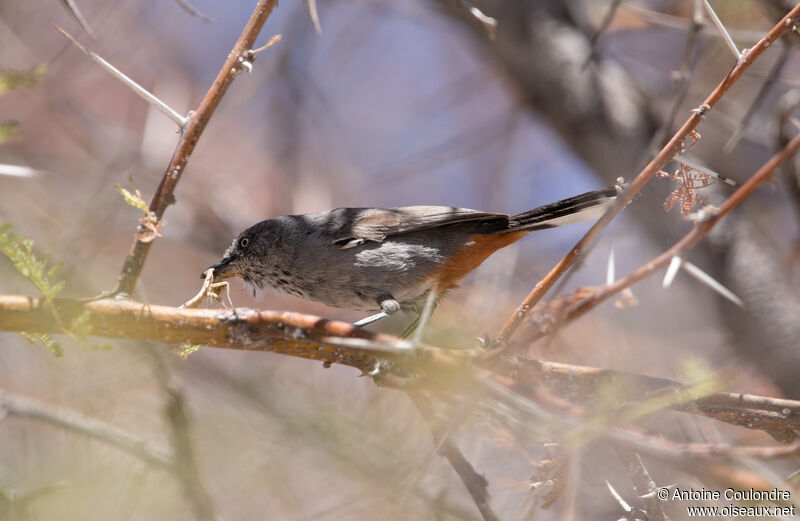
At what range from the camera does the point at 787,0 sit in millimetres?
3629

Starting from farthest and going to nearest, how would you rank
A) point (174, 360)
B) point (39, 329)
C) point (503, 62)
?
1. point (503, 62)
2. point (174, 360)
3. point (39, 329)

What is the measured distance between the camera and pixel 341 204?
671 centimetres

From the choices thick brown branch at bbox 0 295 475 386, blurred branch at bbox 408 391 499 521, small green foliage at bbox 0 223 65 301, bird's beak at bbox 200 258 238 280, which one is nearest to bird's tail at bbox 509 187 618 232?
blurred branch at bbox 408 391 499 521

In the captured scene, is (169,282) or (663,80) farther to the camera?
(663,80)

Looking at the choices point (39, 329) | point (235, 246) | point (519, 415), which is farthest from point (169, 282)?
point (519, 415)

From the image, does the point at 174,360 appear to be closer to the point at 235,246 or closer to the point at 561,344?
the point at 235,246

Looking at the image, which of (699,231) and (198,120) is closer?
(699,231)

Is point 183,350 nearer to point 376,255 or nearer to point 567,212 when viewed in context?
point 376,255

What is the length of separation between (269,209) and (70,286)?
2874mm

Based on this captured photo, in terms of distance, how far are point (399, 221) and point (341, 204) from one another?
300 cm

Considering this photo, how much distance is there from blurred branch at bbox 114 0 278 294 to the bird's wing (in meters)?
1.55

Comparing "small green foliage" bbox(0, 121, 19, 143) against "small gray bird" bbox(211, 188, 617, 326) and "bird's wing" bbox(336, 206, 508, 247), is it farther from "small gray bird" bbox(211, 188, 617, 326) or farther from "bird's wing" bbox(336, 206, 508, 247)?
"bird's wing" bbox(336, 206, 508, 247)

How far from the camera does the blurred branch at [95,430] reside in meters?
2.61

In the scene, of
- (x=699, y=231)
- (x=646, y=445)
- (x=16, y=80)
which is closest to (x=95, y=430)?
(x=16, y=80)
